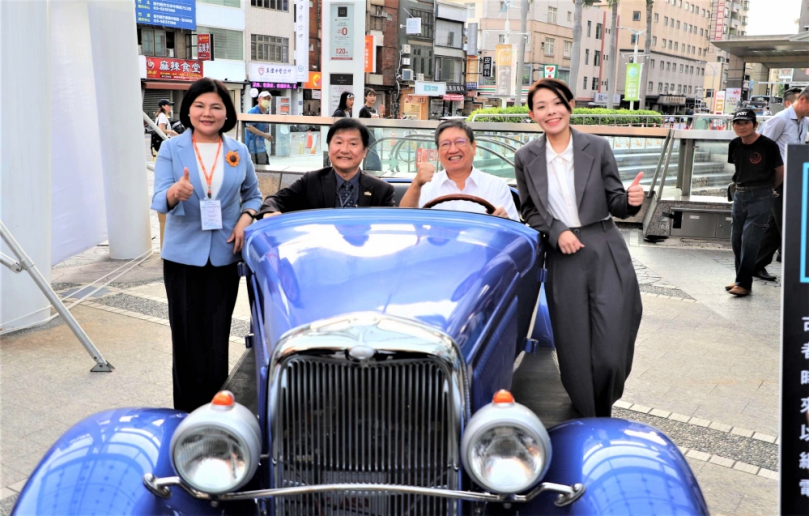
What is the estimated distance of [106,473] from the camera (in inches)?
96.8

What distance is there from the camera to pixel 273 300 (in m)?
2.85

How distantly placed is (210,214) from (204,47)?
138 ft

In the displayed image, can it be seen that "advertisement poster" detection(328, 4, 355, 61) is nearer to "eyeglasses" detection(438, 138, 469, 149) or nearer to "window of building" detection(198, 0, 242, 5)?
"eyeglasses" detection(438, 138, 469, 149)

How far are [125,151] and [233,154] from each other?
538 centimetres

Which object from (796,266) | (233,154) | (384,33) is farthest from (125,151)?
(384,33)

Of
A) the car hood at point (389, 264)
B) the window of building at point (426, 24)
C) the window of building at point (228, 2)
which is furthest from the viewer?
the window of building at point (426, 24)

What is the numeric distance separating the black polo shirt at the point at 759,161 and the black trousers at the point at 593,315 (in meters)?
4.65

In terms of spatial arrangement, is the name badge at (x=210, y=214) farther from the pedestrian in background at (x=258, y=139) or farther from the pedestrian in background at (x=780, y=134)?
the pedestrian in background at (x=258, y=139)

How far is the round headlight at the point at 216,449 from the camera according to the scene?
7.47 feet

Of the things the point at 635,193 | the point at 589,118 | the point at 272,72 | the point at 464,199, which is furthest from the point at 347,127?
the point at 272,72

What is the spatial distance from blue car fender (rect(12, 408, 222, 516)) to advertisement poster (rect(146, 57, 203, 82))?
39.2 metres

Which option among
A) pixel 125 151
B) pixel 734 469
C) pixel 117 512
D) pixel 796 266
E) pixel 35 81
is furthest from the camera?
pixel 125 151

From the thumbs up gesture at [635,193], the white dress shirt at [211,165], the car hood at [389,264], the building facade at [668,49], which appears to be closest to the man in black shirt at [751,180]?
the thumbs up gesture at [635,193]

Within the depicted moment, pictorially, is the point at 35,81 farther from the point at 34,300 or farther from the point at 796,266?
the point at 796,266
